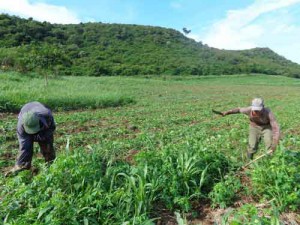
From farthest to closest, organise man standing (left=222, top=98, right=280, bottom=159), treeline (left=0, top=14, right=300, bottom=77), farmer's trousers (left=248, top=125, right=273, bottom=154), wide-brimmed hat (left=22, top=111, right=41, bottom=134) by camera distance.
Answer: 1. treeline (left=0, top=14, right=300, bottom=77)
2. farmer's trousers (left=248, top=125, right=273, bottom=154)
3. man standing (left=222, top=98, right=280, bottom=159)
4. wide-brimmed hat (left=22, top=111, right=41, bottom=134)

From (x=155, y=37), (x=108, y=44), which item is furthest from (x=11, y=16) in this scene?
(x=155, y=37)

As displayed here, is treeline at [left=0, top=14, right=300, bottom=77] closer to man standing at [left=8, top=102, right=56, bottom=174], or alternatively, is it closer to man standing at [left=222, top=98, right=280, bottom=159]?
man standing at [left=8, top=102, right=56, bottom=174]

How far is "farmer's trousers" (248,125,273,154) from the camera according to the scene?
5.98 metres

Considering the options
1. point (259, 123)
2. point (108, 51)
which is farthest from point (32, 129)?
point (108, 51)

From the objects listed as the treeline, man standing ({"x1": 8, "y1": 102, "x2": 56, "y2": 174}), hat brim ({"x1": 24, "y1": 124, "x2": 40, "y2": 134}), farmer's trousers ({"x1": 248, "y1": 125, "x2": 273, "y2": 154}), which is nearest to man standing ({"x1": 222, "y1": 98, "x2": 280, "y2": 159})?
farmer's trousers ({"x1": 248, "y1": 125, "x2": 273, "y2": 154})

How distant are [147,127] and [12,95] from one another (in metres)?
5.84

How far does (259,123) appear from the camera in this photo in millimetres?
6039

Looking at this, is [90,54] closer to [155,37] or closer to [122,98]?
[155,37]

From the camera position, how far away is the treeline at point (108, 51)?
34.7m

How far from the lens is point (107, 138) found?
8.90 metres

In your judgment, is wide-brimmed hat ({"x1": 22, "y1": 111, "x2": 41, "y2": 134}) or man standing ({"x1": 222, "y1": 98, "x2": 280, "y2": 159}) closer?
wide-brimmed hat ({"x1": 22, "y1": 111, "x2": 41, "y2": 134})

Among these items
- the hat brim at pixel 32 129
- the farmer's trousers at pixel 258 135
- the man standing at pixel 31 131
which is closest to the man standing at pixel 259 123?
the farmer's trousers at pixel 258 135

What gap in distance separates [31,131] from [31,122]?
13cm

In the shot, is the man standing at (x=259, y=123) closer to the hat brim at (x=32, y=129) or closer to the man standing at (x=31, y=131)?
the man standing at (x=31, y=131)
